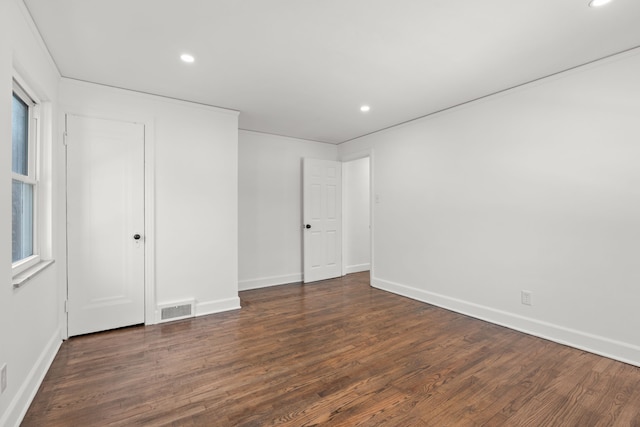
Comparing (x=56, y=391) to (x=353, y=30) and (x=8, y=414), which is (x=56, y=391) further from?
(x=353, y=30)

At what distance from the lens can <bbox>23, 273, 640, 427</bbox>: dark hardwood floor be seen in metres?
1.80

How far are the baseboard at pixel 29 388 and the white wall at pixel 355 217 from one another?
4227 millimetres

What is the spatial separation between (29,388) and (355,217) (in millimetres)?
4918

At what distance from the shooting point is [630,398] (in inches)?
77.6

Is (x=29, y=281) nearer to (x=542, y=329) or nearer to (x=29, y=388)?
(x=29, y=388)

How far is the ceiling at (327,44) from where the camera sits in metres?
1.94

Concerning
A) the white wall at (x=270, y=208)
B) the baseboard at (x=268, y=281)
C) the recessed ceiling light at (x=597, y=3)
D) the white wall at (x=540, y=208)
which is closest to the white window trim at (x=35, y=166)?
the white wall at (x=270, y=208)

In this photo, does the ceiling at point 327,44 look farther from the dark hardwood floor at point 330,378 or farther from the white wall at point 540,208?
the dark hardwood floor at point 330,378

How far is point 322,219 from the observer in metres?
5.37

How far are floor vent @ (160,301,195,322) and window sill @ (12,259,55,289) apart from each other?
3.91 ft

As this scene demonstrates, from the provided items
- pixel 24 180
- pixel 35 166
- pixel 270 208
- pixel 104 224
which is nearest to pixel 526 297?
pixel 270 208

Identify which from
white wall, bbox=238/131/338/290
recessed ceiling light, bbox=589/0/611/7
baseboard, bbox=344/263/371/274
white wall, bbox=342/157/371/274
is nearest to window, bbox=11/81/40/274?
white wall, bbox=238/131/338/290

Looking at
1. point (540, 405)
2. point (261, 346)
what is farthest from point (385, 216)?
point (540, 405)

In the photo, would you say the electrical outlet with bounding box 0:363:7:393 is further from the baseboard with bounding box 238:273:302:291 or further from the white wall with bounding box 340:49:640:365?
the white wall with bounding box 340:49:640:365
